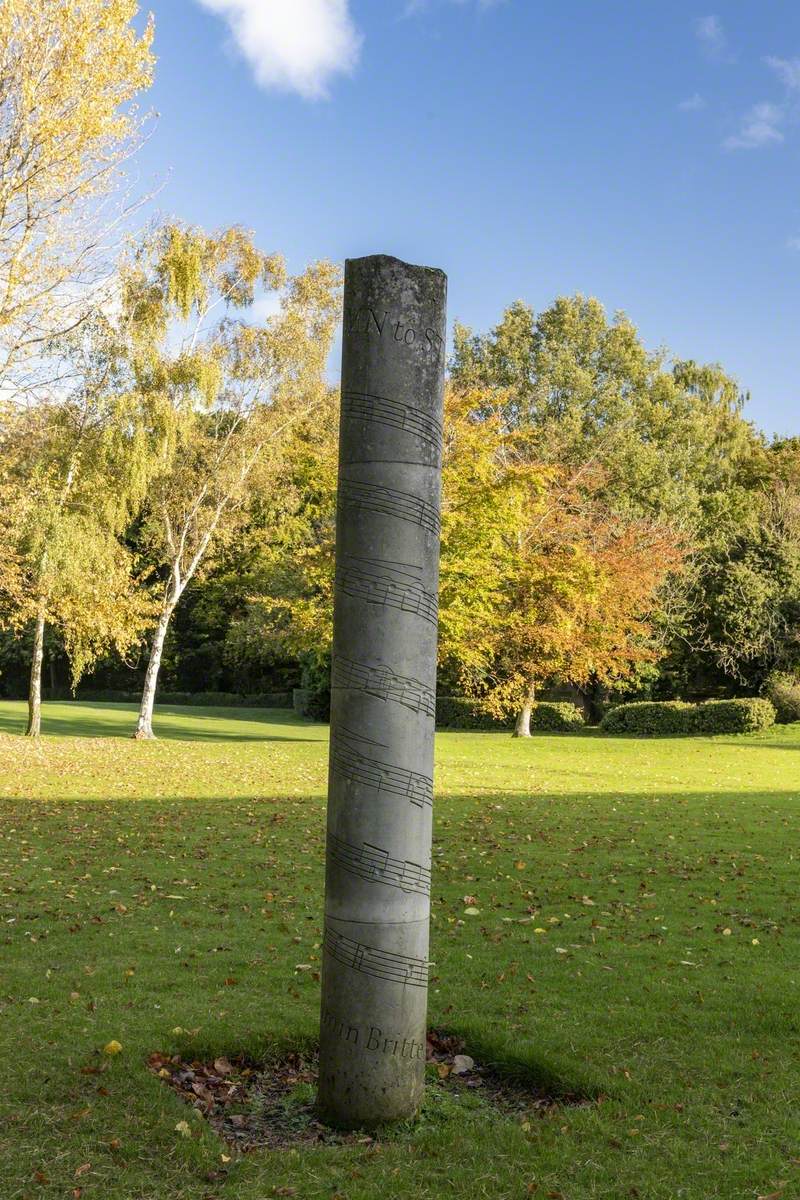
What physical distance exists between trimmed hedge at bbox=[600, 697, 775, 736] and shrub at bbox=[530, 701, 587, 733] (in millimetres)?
1023

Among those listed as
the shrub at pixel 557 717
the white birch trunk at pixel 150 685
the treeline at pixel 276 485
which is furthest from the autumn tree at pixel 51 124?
the shrub at pixel 557 717

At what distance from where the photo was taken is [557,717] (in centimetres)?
3775

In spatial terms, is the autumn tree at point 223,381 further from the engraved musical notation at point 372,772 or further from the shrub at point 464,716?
the engraved musical notation at point 372,772

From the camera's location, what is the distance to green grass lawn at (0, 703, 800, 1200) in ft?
14.6

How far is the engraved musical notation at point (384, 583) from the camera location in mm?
5074

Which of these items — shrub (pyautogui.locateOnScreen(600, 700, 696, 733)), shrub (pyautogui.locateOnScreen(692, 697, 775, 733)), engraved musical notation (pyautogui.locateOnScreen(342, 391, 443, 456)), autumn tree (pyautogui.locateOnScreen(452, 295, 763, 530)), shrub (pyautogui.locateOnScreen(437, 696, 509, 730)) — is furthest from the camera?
autumn tree (pyautogui.locateOnScreen(452, 295, 763, 530))

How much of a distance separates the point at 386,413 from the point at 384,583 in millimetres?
827

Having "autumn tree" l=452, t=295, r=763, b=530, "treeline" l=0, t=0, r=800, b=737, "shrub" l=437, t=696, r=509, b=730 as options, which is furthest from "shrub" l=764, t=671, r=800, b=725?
"autumn tree" l=452, t=295, r=763, b=530

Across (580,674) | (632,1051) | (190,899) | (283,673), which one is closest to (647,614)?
(580,674)

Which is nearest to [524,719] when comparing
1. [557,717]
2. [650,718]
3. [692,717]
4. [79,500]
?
[557,717]

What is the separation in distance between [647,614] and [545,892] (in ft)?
99.8

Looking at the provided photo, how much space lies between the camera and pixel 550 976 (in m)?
7.19

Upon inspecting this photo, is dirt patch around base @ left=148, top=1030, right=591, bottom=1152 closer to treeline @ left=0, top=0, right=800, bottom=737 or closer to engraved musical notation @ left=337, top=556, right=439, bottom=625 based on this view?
engraved musical notation @ left=337, top=556, right=439, bottom=625

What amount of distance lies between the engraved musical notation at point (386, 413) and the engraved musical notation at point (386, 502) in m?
0.31
